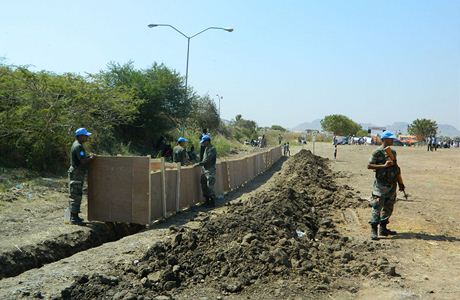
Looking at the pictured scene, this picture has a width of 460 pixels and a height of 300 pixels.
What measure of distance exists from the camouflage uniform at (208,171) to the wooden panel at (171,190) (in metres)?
1.44

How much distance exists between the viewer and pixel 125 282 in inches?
243

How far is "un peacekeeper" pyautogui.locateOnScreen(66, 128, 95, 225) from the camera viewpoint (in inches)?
380

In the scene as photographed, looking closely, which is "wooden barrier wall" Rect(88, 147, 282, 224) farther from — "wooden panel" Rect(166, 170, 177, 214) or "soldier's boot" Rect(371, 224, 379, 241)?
"soldier's boot" Rect(371, 224, 379, 241)

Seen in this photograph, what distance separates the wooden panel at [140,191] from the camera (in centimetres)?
976

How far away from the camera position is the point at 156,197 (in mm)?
10391

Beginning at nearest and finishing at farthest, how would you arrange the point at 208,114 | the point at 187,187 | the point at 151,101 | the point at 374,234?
1. the point at 374,234
2. the point at 187,187
3. the point at 151,101
4. the point at 208,114

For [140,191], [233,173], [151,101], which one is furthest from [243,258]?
[151,101]

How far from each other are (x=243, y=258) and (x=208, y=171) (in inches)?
255

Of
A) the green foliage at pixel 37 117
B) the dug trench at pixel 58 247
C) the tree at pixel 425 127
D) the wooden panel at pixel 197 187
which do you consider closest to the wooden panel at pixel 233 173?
the wooden panel at pixel 197 187

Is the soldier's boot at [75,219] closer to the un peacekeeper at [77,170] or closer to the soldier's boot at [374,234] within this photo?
the un peacekeeper at [77,170]

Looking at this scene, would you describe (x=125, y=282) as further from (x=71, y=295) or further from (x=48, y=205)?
(x=48, y=205)

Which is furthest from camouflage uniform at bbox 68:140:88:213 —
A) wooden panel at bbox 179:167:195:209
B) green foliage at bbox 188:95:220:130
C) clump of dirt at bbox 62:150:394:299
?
green foliage at bbox 188:95:220:130

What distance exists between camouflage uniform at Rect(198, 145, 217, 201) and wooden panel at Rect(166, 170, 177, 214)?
1.44m

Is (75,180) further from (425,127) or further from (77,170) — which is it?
(425,127)
